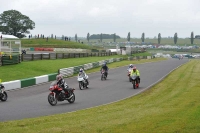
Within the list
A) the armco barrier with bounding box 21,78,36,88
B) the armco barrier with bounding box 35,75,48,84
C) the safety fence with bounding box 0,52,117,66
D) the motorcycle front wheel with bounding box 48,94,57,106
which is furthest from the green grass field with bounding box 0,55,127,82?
the motorcycle front wheel with bounding box 48,94,57,106

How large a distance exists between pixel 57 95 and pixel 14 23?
96312 mm

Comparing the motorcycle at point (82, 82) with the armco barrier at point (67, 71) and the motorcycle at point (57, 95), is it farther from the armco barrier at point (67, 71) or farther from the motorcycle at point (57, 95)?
the armco barrier at point (67, 71)

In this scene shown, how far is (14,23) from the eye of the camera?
110938 mm

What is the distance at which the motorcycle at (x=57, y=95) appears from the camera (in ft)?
59.4

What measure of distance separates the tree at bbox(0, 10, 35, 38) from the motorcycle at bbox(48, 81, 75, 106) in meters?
94.5

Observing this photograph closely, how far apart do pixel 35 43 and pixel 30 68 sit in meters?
56.0

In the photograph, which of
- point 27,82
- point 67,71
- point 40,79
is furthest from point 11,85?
point 67,71

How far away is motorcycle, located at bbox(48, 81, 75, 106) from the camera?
59.4ft

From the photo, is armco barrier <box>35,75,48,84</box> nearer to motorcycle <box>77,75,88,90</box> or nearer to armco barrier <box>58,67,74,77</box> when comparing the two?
motorcycle <box>77,75,88,90</box>

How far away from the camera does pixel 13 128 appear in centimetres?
1085

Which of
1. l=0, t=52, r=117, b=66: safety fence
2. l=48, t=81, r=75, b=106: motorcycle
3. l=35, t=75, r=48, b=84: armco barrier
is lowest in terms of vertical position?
l=35, t=75, r=48, b=84: armco barrier

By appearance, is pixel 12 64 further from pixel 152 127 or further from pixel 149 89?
pixel 152 127

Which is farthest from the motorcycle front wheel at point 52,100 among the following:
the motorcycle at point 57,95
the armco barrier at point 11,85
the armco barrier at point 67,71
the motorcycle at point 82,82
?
the armco barrier at point 67,71

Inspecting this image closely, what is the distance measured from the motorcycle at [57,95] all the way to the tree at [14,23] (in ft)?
310
